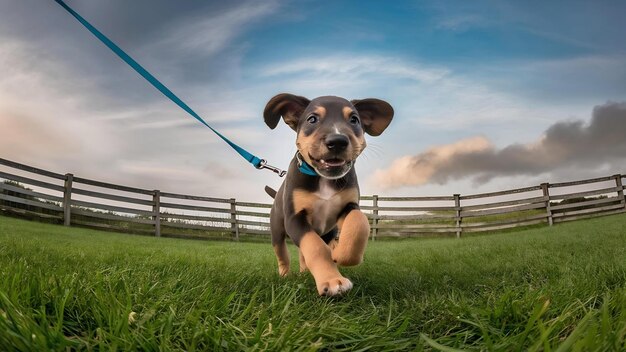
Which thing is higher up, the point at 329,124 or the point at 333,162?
the point at 329,124

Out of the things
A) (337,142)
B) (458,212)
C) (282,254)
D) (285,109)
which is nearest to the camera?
(337,142)

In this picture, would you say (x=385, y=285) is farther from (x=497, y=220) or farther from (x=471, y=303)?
(x=497, y=220)

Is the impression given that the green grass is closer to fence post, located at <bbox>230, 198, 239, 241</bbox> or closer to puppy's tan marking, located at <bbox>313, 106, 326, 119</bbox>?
puppy's tan marking, located at <bbox>313, 106, 326, 119</bbox>

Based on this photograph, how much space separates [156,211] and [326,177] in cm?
1516

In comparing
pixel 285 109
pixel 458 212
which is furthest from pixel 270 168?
pixel 458 212

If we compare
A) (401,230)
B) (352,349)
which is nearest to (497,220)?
(401,230)

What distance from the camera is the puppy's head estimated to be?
2637mm

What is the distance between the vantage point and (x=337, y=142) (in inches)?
101

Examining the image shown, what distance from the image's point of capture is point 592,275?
10.4 ft

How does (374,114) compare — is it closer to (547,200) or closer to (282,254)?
(282,254)

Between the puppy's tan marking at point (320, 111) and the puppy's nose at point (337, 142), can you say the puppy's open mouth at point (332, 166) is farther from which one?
the puppy's tan marking at point (320, 111)

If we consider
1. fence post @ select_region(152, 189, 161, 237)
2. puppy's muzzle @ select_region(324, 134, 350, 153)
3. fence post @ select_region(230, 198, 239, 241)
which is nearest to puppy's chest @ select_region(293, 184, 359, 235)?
puppy's muzzle @ select_region(324, 134, 350, 153)

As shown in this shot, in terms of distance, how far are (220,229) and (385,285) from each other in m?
14.9

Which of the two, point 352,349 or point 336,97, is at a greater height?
point 336,97
